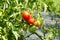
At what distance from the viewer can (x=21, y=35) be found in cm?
153

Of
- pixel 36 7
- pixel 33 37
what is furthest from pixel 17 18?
pixel 33 37

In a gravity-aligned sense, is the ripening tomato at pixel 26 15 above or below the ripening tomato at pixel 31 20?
above

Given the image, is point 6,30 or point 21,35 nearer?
point 6,30

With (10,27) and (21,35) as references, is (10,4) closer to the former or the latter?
(10,27)

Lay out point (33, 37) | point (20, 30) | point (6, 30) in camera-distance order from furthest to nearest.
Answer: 1. point (33, 37)
2. point (20, 30)
3. point (6, 30)

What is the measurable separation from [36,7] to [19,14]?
15 centimetres

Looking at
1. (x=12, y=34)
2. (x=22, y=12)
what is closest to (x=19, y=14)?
(x=22, y=12)

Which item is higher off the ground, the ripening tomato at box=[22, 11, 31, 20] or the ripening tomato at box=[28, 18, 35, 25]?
the ripening tomato at box=[22, 11, 31, 20]

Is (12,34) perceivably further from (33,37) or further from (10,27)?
(33,37)

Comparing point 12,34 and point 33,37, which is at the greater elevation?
point 12,34

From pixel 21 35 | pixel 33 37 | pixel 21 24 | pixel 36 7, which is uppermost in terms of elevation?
pixel 36 7

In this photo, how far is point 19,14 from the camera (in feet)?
4.62

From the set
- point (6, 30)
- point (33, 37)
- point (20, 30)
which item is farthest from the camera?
point (33, 37)

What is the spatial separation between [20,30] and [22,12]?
14 cm
